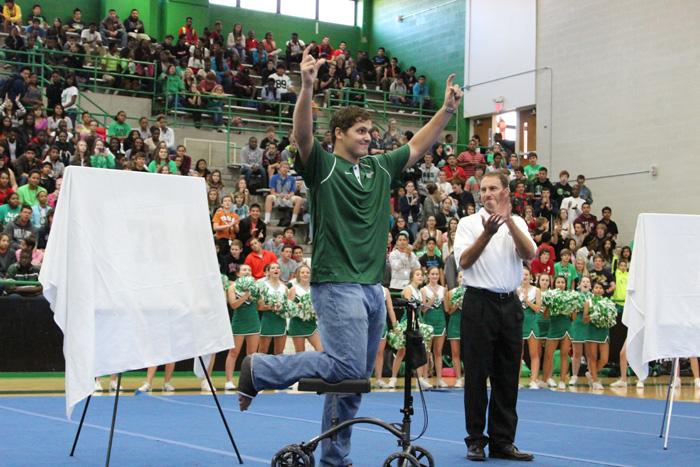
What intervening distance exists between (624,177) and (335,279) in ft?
66.1

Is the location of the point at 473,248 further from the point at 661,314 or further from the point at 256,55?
the point at 256,55

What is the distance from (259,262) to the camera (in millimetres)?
15156

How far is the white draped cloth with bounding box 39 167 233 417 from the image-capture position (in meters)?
5.83

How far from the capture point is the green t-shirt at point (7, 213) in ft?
50.8

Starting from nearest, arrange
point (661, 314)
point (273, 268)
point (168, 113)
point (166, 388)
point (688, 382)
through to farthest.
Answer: point (661, 314), point (166, 388), point (273, 268), point (688, 382), point (168, 113)

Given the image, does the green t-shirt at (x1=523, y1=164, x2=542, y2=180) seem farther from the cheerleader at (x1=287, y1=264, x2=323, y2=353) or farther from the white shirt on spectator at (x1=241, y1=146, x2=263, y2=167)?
the cheerleader at (x1=287, y1=264, x2=323, y2=353)

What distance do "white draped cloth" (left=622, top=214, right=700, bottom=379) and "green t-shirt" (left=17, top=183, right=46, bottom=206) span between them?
431 inches

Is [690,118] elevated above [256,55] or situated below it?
below

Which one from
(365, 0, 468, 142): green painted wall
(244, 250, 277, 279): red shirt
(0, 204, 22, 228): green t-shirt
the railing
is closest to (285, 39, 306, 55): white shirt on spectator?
(365, 0, 468, 142): green painted wall

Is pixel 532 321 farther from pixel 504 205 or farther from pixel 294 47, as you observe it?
pixel 294 47

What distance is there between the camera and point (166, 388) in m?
12.3

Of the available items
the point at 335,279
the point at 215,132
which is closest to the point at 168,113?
the point at 215,132

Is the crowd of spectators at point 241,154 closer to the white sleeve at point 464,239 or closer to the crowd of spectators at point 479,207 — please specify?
the crowd of spectators at point 479,207

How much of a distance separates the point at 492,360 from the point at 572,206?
15506 millimetres
